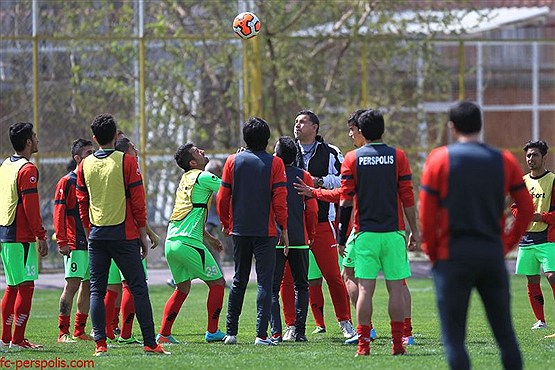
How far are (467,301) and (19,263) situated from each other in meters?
5.13

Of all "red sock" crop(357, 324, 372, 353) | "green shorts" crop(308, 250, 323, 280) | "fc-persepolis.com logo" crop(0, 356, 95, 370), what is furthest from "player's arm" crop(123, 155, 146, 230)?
"green shorts" crop(308, 250, 323, 280)

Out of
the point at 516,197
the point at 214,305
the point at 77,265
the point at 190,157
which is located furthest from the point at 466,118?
the point at 77,265

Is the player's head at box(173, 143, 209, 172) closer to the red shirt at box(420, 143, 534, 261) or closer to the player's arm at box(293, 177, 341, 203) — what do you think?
the player's arm at box(293, 177, 341, 203)

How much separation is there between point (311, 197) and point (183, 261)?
1407 mm

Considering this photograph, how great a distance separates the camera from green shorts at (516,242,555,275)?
12133 mm

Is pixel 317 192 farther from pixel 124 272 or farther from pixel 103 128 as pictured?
pixel 103 128

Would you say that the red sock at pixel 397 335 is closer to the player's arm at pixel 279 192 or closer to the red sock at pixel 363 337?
the red sock at pixel 363 337

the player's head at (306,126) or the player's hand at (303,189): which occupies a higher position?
the player's head at (306,126)

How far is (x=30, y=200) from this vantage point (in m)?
10.4

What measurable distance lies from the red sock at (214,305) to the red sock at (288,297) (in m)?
0.74

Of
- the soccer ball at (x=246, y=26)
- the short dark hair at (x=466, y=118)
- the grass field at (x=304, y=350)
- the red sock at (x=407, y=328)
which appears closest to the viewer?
the short dark hair at (x=466, y=118)

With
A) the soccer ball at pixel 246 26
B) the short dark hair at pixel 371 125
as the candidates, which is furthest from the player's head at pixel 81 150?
the soccer ball at pixel 246 26

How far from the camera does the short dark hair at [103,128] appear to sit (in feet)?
30.9

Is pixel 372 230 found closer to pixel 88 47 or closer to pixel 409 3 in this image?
pixel 88 47
